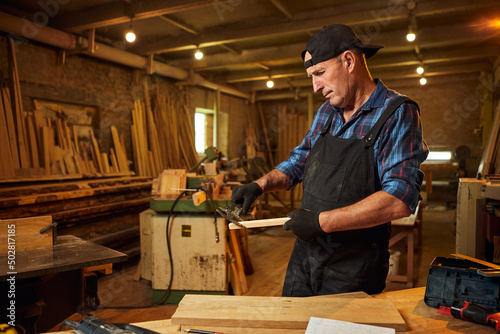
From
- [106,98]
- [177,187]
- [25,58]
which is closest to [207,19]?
[106,98]

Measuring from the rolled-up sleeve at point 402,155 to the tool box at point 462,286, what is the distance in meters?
0.24

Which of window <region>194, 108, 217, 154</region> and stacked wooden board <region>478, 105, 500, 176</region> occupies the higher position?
window <region>194, 108, 217, 154</region>

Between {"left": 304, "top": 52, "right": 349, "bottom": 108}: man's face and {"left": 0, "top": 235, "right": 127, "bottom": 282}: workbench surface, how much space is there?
1.34 meters

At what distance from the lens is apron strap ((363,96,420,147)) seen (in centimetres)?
144

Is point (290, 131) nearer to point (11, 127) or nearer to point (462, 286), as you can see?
point (11, 127)

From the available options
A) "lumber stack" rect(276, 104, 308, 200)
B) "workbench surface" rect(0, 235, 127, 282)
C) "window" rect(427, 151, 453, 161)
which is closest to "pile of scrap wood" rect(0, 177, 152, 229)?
"workbench surface" rect(0, 235, 127, 282)

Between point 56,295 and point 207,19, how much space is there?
4.71 metres

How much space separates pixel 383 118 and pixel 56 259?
1.69 metres

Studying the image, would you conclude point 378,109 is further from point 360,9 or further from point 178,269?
point 360,9

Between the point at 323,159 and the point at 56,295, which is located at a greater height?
the point at 323,159

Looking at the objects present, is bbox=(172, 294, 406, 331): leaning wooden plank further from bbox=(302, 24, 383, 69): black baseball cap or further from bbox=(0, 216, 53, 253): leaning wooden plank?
bbox=(0, 216, 53, 253): leaning wooden plank

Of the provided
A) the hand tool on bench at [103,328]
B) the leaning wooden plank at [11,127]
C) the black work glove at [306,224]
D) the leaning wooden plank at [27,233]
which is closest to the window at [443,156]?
the leaning wooden plank at [11,127]

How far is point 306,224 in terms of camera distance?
141 cm

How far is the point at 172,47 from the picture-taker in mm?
6367
